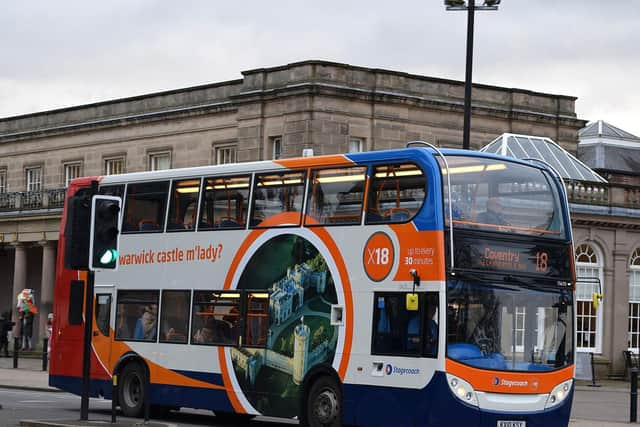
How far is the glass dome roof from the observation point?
4269 cm

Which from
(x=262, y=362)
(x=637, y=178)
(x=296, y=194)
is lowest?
(x=262, y=362)

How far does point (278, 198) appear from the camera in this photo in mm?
20438

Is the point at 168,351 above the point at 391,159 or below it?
below

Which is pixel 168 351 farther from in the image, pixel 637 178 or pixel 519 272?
pixel 637 178

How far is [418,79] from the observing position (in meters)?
46.0

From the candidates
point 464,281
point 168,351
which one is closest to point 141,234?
point 168,351

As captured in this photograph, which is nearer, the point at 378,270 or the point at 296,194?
the point at 378,270

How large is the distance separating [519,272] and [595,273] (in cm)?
2367

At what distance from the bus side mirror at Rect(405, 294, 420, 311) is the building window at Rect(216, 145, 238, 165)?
2961cm

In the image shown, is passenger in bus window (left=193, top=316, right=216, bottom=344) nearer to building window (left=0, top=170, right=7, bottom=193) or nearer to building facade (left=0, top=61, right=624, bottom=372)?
building facade (left=0, top=61, right=624, bottom=372)

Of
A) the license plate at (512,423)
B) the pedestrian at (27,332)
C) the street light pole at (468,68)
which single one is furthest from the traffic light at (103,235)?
the pedestrian at (27,332)

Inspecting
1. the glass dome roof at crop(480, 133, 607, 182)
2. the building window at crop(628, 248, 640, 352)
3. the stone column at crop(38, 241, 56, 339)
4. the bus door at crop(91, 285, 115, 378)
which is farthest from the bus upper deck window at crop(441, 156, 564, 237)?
the stone column at crop(38, 241, 56, 339)

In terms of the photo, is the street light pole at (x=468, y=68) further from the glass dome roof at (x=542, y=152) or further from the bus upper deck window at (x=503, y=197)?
the glass dome roof at (x=542, y=152)

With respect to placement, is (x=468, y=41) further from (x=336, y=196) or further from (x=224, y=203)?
(x=336, y=196)
